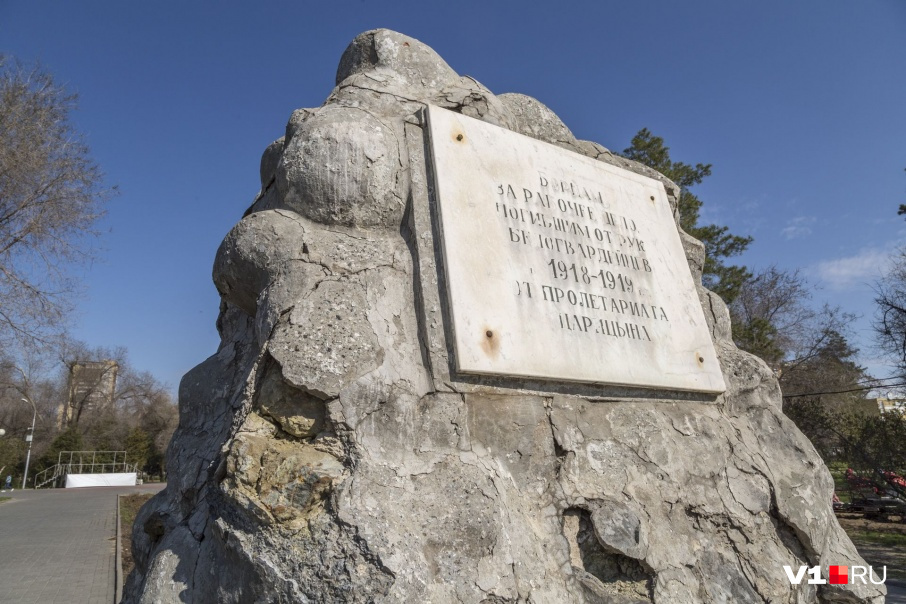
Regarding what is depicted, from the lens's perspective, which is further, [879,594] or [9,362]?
[9,362]

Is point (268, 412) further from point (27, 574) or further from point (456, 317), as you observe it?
point (27, 574)

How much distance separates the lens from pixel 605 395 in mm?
2375

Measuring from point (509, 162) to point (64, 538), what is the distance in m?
10.7

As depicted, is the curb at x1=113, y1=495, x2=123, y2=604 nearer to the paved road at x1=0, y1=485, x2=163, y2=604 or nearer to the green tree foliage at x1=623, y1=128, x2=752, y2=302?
the paved road at x1=0, y1=485, x2=163, y2=604

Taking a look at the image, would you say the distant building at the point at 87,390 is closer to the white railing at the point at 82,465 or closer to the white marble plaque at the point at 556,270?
the white railing at the point at 82,465

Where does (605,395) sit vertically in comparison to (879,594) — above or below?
above

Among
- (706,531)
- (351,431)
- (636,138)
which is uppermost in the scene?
(636,138)

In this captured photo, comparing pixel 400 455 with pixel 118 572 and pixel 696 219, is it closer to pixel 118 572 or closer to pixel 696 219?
pixel 118 572

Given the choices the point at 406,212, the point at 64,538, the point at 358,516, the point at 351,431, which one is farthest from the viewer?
the point at 64,538

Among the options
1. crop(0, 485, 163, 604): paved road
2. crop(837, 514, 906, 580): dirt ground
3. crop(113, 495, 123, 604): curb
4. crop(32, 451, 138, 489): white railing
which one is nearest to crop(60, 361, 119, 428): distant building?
crop(32, 451, 138, 489): white railing

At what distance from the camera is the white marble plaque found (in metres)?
2.18

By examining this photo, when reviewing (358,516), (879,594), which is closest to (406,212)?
(358,516)

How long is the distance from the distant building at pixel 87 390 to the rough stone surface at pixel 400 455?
40.7m

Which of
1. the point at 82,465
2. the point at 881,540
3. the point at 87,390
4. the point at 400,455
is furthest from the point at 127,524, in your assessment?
the point at 87,390
